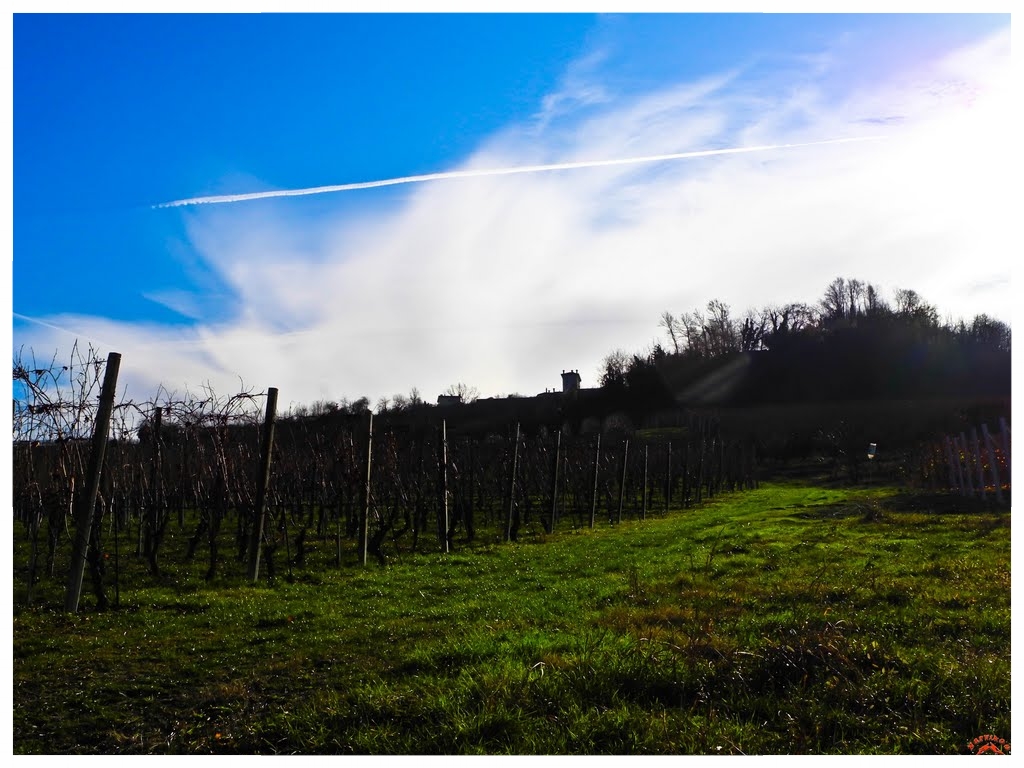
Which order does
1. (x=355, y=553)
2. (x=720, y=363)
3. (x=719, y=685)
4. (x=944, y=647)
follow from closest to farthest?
1. (x=719, y=685)
2. (x=944, y=647)
3. (x=355, y=553)
4. (x=720, y=363)

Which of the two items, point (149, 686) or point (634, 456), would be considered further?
point (634, 456)

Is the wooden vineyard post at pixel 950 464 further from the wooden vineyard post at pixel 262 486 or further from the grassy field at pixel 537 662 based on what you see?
the wooden vineyard post at pixel 262 486

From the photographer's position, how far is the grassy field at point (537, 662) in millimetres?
3041

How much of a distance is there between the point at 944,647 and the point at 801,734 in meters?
1.80

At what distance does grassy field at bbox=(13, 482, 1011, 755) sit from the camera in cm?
304

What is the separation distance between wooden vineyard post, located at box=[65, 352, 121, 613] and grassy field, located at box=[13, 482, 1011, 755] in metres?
0.27

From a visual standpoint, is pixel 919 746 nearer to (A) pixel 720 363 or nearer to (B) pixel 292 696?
(B) pixel 292 696

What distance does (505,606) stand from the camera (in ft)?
19.5

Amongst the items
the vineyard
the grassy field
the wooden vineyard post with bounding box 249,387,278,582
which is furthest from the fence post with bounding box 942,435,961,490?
the wooden vineyard post with bounding box 249,387,278,582

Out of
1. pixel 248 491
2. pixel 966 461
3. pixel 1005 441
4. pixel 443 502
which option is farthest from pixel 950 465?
pixel 248 491

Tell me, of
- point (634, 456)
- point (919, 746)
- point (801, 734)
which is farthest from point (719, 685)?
point (634, 456)

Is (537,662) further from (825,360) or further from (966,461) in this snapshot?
(825,360)

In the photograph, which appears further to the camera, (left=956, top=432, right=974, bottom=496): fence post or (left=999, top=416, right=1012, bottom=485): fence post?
(left=956, top=432, right=974, bottom=496): fence post

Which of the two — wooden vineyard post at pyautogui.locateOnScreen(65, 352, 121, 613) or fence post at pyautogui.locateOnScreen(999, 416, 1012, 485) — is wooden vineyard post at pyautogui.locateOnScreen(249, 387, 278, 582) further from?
fence post at pyautogui.locateOnScreen(999, 416, 1012, 485)
